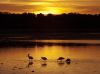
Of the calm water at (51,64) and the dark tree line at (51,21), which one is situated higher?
the calm water at (51,64)

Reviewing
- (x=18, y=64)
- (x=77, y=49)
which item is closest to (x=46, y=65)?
(x=18, y=64)

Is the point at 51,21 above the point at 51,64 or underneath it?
underneath

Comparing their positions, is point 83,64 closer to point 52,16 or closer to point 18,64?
point 18,64

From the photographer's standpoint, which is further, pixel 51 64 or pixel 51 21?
pixel 51 21

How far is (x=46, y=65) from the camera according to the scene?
17922 mm

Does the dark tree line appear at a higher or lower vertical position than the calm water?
lower

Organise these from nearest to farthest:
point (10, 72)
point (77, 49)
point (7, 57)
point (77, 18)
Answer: point (10, 72), point (7, 57), point (77, 49), point (77, 18)

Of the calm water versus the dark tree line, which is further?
the dark tree line

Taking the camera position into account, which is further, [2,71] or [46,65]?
[46,65]

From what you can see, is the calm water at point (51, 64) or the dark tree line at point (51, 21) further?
the dark tree line at point (51, 21)

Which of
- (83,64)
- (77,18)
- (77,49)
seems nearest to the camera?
(83,64)

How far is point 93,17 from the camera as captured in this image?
81.6m

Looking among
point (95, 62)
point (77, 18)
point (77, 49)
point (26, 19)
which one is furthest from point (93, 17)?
point (95, 62)

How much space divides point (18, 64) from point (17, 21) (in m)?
55.8
